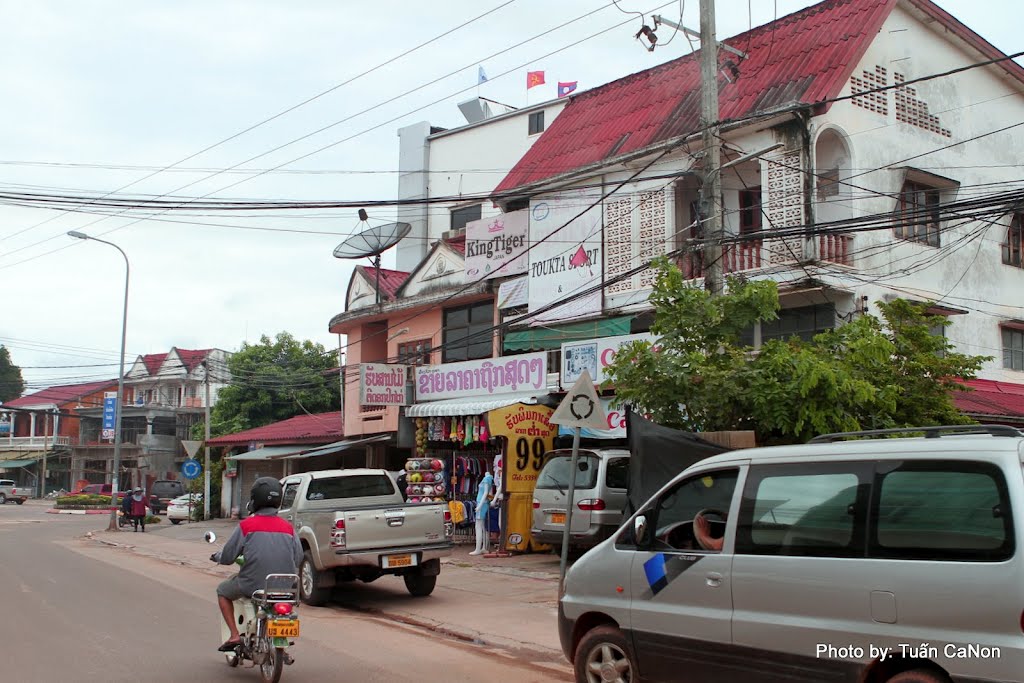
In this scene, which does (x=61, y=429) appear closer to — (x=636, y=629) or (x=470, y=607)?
(x=470, y=607)

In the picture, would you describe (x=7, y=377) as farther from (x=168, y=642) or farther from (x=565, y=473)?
(x=168, y=642)

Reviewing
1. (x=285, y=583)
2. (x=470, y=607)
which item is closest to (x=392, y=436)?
(x=470, y=607)

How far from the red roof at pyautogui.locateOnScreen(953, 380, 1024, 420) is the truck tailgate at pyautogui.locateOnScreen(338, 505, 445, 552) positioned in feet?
25.9

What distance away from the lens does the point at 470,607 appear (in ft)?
40.8

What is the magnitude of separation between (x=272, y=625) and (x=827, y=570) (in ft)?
14.0

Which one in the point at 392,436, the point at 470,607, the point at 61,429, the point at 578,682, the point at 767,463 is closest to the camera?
the point at 767,463

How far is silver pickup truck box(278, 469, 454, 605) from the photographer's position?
40.2 ft

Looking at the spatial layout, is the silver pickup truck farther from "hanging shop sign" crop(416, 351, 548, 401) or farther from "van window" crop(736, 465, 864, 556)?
"van window" crop(736, 465, 864, 556)

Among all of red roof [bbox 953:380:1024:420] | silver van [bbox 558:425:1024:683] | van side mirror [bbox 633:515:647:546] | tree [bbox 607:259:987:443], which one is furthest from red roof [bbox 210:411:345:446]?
silver van [bbox 558:425:1024:683]

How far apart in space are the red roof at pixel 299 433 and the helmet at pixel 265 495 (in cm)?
1967

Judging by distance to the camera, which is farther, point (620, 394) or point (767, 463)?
point (620, 394)

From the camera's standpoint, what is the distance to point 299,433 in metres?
30.5

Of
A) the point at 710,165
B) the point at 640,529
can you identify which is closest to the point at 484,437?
the point at 710,165

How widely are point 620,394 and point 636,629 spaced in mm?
5025
